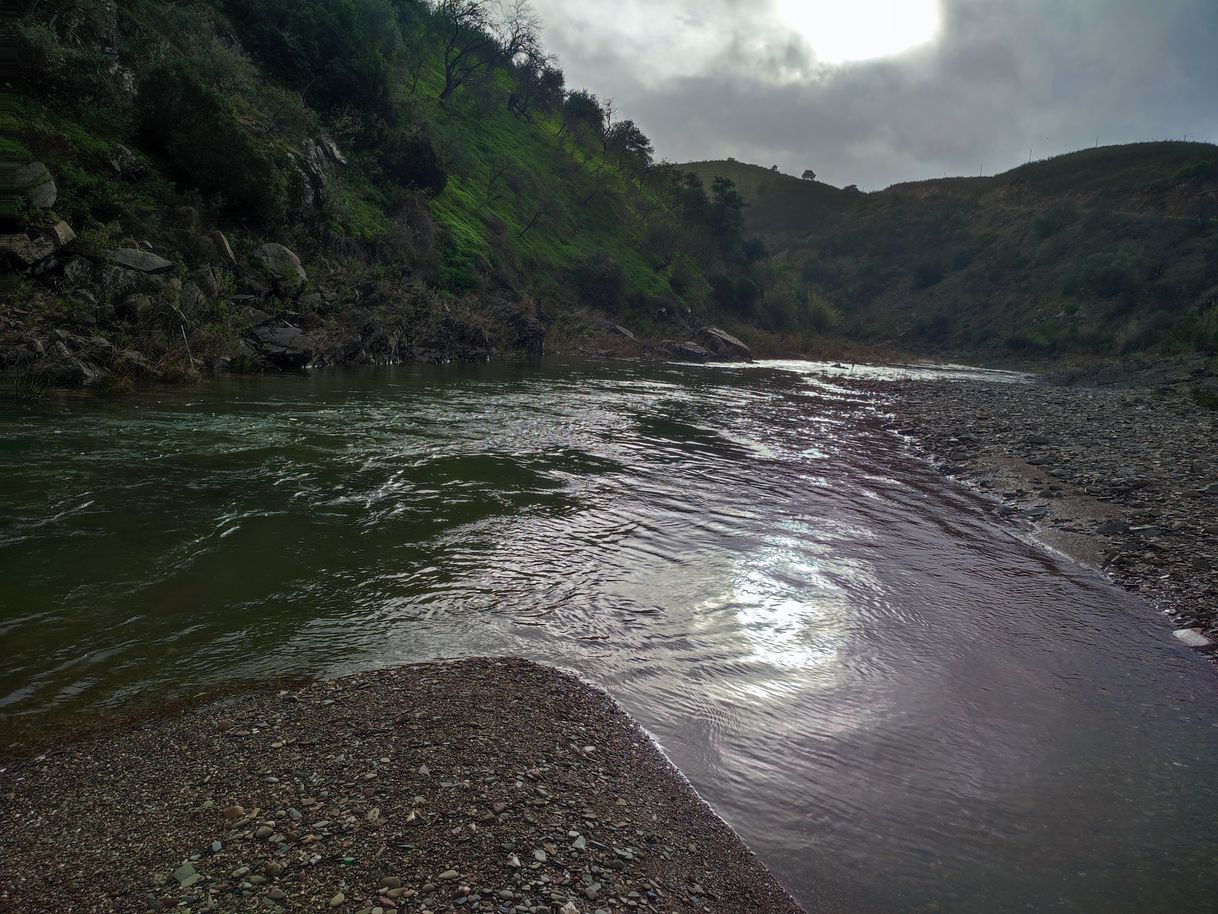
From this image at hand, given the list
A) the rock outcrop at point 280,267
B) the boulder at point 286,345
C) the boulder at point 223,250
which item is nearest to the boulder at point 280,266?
the rock outcrop at point 280,267

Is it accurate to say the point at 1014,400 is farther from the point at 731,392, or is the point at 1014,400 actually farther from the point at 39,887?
the point at 39,887

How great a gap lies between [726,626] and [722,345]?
4760 cm

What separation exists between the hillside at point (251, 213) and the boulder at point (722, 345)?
264cm

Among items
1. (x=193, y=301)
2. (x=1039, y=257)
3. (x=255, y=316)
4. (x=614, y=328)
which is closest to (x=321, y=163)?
(x=255, y=316)

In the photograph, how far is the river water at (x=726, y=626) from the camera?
383 centimetres

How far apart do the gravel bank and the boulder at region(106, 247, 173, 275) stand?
17290 mm

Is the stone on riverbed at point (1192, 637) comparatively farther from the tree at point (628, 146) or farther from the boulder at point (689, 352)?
the tree at point (628, 146)

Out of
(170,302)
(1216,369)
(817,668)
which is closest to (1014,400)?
(1216,369)

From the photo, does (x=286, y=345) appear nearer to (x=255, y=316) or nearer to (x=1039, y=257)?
(x=255, y=316)

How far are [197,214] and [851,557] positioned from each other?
22.0 m

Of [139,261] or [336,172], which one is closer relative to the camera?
[139,261]

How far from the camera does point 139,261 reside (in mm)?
17453

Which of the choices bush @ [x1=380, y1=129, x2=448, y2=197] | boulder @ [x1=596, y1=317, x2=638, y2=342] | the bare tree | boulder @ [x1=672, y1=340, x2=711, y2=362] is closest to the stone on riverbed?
bush @ [x1=380, y1=129, x2=448, y2=197]

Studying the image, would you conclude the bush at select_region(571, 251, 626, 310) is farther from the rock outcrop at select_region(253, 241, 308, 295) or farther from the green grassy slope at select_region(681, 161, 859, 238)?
the green grassy slope at select_region(681, 161, 859, 238)
